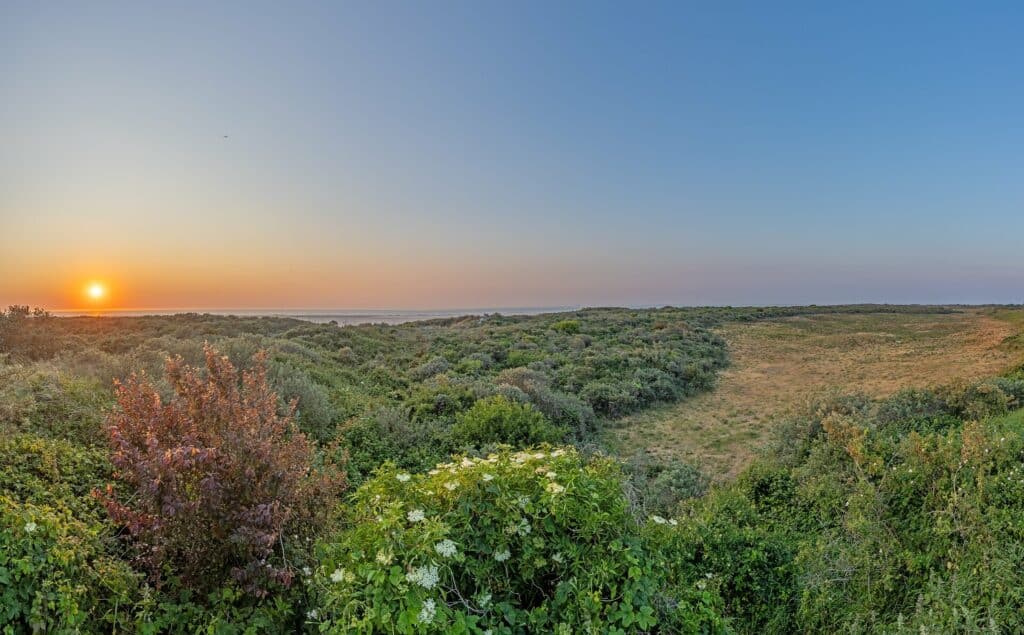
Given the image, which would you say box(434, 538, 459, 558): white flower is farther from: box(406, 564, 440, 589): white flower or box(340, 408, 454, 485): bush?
box(340, 408, 454, 485): bush

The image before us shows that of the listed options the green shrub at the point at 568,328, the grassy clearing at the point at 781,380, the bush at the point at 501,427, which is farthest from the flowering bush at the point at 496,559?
the green shrub at the point at 568,328

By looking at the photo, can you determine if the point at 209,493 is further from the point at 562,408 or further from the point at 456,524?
the point at 562,408

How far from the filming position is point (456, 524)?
277 cm

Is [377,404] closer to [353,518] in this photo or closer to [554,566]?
[353,518]

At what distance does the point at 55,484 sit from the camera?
14.8 feet

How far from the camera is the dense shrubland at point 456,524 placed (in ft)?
8.95

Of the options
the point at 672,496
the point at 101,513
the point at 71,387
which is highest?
the point at 71,387

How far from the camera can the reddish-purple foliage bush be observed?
3.47 meters

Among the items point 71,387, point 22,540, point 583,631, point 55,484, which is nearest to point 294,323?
point 71,387

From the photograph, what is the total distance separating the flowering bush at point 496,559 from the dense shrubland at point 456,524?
14 millimetres

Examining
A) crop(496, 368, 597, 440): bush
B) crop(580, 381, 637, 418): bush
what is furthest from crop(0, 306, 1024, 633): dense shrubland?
crop(580, 381, 637, 418): bush

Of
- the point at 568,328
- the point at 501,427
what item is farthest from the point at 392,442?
the point at 568,328

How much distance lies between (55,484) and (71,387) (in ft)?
9.28

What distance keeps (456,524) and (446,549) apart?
276 millimetres
